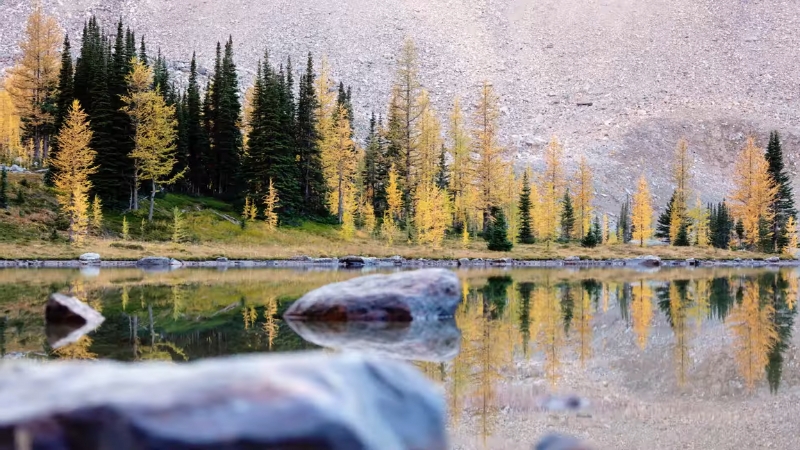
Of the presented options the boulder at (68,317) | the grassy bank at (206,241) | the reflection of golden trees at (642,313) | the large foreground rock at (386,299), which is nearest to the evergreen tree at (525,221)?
the grassy bank at (206,241)

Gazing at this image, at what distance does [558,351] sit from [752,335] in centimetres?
511

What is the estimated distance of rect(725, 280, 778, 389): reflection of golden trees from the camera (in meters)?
10.3

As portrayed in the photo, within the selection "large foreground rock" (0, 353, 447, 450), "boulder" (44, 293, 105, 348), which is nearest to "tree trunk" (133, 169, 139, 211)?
"boulder" (44, 293, 105, 348)

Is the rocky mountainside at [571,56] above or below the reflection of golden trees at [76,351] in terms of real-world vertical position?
above

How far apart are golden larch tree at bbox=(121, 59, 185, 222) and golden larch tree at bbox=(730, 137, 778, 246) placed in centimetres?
5812

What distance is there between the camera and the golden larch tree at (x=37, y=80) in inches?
2375

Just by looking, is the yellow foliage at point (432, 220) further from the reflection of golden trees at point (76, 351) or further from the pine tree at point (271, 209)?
the reflection of golden trees at point (76, 351)

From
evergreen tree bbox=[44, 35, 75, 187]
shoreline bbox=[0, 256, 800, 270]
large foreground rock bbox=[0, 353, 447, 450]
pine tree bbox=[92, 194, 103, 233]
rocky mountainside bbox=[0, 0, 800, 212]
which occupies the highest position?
rocky mountainside bbox=[0, 0, 800, 212]

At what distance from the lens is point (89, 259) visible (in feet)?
129

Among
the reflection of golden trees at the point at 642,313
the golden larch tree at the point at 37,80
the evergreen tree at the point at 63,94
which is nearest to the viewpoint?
the reflection of golden trees at the point at 642,313

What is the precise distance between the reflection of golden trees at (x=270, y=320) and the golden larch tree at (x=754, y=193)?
64.1 metres

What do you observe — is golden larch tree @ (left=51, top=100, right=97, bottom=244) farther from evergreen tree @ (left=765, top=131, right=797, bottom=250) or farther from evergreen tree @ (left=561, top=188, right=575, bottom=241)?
evergreen tree @ (left=765, top=131, right=797, bottom=250)

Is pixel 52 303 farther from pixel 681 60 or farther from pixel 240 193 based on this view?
pixel 681 60

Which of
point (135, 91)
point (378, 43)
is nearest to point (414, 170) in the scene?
point (135, 91)
